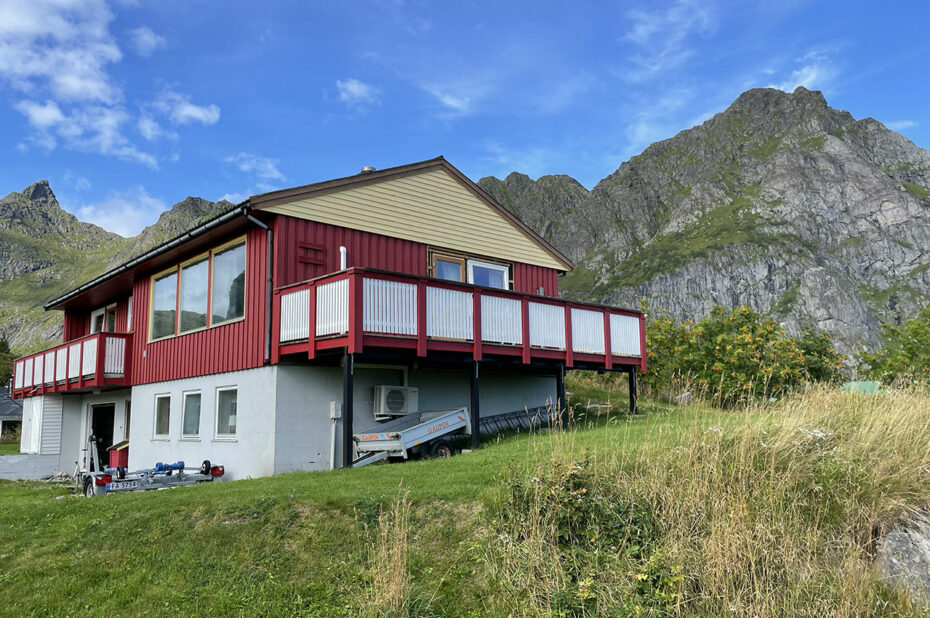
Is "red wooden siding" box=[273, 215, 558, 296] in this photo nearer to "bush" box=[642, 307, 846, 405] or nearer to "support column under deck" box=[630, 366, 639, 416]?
"support column under deck" box=[630, 366, 639, 416]

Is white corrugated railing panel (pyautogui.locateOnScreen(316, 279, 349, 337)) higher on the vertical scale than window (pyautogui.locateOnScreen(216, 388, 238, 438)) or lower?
higher

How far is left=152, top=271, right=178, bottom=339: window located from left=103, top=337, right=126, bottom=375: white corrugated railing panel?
161cm

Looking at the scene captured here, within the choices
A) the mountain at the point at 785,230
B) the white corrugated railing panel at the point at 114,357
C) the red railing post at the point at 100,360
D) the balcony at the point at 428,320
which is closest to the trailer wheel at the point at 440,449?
the balcony at the point at 428,320

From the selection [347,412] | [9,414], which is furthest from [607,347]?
[9,414]

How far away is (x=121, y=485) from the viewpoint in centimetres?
1177

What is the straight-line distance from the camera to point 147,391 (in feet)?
56.7

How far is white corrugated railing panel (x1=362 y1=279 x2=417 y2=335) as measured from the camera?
11242mm

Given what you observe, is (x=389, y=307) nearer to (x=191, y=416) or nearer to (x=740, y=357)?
(x=191, y=416)

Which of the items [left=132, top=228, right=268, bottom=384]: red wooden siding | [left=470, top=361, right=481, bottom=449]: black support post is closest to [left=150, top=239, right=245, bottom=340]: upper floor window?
[left=132, top=228, right=268, bottom=384]: red wooden siding

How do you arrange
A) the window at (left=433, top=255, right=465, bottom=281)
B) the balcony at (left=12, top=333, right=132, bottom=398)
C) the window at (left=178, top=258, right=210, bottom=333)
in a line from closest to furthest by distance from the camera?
the window at (left=178, top=258, right=210, bottom=333), the window at (left=433, top=255, right=465, bottom=281), the balcony at (left=12, top=333, right=132, bottom=398)

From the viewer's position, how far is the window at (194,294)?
49.9 ft

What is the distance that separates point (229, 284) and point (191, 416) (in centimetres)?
320

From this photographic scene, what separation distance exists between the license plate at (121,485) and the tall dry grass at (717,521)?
7650 mm

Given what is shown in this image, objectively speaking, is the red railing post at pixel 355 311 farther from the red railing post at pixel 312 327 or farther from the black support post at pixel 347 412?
the red railing post at pixel 312 327
